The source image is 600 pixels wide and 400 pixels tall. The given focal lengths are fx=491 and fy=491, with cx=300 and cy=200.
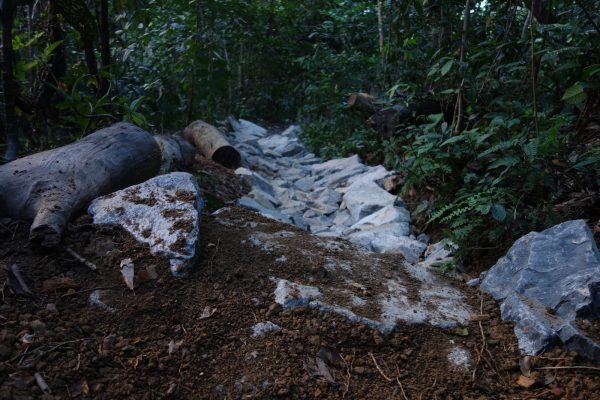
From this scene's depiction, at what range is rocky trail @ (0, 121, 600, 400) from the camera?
1.54m

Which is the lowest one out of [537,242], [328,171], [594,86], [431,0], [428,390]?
[328,171]

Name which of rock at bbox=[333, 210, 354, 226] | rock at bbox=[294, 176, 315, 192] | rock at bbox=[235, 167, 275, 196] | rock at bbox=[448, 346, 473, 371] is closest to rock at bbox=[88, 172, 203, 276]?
rock at bbox=[448, 346, 473, 371]

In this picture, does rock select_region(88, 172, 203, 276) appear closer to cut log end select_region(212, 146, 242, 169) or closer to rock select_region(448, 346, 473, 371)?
rock select_region(448, 346, 473, 371)

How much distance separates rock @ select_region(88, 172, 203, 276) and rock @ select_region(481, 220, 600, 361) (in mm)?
1356

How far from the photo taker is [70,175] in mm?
2436

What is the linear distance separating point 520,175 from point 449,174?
0.74m

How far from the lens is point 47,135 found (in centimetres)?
348

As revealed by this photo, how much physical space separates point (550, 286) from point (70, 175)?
2.27 meters

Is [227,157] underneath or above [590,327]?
underneath

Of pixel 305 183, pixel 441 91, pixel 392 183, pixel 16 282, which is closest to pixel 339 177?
pixel 305 183

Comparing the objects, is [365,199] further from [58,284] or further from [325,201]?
[58,284]

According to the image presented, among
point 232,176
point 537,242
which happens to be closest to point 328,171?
point 232,176

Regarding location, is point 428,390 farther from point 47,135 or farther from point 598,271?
point 47,135

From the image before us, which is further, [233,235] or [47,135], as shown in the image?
[47,135]
